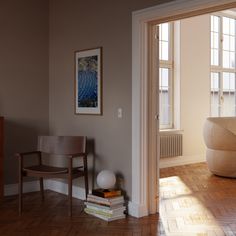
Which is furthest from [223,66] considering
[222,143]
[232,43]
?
[222,143]

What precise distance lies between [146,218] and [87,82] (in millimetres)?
1738

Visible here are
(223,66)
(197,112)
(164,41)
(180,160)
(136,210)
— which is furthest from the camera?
(223,66)

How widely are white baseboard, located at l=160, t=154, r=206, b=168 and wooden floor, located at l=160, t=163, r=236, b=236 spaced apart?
35 cm

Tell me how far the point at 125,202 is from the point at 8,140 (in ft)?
5.77

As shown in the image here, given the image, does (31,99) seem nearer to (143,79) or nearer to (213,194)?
(143,79)

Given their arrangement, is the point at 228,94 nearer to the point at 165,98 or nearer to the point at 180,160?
the point at 165,98

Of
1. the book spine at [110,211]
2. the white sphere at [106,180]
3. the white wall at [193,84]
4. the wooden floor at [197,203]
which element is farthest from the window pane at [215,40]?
the book spine at [110,211]

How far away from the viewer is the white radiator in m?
6.91

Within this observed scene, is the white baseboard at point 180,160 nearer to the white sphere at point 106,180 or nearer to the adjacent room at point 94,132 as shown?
the adjacent room at point 94,132

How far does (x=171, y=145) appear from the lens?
7.03 meters

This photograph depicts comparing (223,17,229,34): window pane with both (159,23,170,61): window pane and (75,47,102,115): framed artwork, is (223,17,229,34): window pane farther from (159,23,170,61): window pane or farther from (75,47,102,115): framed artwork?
(75,47,102,115): framed artwork

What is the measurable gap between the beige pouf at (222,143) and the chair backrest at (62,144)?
2.38 m

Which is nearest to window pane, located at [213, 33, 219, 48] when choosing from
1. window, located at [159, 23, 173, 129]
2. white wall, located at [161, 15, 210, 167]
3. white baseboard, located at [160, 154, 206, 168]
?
white wall, located at [161, 15, 210, 167]

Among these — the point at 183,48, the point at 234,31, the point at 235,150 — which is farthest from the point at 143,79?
the point at 234,31
